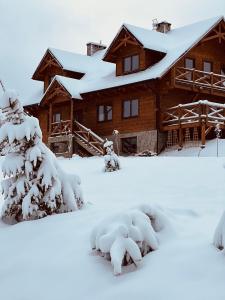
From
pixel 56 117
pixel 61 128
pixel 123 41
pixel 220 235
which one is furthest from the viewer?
pixel 56 117

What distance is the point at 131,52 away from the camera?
3180 centimetres

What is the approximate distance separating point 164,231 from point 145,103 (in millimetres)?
22706

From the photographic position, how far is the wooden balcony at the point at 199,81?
2903cm

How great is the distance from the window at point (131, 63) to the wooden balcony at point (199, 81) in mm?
3087

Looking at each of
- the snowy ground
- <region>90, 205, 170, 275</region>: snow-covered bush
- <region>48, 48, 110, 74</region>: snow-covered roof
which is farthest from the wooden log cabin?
<region>90, 205, 170, 275</region>: snow-covered bush

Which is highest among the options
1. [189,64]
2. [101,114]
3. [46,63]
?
[46,63]

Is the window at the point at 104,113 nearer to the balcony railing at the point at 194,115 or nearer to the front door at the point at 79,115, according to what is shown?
the front door at the point at 79,115

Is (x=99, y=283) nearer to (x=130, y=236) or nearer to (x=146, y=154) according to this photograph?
(x=130, y=236)

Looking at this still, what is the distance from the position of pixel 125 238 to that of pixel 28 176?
3.96 meters

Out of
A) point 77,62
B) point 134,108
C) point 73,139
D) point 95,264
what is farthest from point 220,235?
point 77,62

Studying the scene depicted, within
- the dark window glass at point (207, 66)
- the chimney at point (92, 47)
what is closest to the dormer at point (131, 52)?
the dark window glass at point (207, 66)

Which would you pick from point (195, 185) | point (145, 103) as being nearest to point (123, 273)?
point (195, 185)

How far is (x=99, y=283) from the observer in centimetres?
682

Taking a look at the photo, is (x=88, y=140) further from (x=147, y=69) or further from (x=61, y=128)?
(x=147, y=69)
